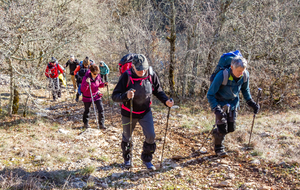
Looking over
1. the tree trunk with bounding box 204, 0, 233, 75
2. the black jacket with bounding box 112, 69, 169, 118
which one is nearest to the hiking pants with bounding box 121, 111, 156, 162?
the black jacket with bounding box 112, 69, 169, 118

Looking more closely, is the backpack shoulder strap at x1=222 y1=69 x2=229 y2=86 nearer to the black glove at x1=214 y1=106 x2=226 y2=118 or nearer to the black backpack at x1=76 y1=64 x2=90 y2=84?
the black glove at x1=214 y1=106 x2=226 y2=118

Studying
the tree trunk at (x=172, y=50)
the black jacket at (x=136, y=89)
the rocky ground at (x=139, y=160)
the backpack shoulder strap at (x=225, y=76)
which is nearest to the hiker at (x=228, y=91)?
Result: the backpack shoulder strap at (x=225, y=76)

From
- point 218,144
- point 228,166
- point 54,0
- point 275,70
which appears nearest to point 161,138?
point 218,144

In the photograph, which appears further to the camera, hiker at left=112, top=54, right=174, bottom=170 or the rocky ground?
the rocky ground

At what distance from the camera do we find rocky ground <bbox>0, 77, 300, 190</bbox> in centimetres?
395

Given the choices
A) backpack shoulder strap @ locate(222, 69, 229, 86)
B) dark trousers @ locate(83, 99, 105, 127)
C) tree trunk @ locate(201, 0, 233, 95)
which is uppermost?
tree trunk @ locate(201, 0, 233, 95)

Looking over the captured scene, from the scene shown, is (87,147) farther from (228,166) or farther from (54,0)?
(54,0)

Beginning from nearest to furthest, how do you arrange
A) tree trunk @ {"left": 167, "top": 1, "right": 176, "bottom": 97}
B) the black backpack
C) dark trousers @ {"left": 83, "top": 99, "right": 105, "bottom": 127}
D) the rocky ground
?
the rocky ground → dark trousers @ {"left": 83, "top": 99, "right": 105, "bottom": 127} → the black backpack → tree trunk @ {"left": 167, "top": 1, "right": 176, "bottom": 97}

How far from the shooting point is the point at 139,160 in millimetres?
4949

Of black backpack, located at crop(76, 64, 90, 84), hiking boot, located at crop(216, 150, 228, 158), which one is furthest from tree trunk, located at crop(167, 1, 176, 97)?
hiking boot, located at crop(216, 150, 228, 158)

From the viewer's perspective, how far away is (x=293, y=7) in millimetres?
9531

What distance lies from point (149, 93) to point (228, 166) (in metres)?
2.34

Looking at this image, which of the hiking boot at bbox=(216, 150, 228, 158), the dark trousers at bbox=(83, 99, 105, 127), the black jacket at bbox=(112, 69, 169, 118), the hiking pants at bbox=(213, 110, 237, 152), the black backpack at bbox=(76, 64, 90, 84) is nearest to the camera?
the black jacket at bbox=(112, 69, 169, 118)

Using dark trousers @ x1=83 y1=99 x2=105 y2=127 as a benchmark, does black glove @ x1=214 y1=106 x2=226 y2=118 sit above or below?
above
